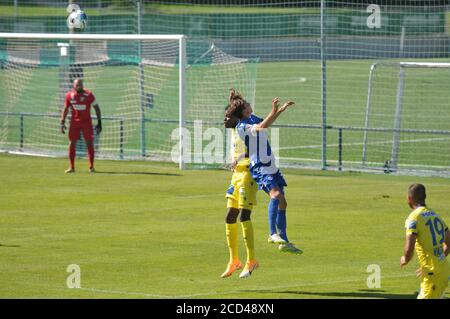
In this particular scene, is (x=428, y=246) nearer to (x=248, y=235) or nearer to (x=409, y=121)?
(x=248, y=235)

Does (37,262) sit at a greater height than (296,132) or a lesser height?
lesser

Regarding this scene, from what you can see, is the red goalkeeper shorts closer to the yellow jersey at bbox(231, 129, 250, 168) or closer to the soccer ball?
the soccer ball

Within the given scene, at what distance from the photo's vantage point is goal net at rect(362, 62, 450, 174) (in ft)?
89.5

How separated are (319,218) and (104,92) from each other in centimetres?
2356

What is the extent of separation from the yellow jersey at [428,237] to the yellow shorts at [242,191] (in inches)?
140

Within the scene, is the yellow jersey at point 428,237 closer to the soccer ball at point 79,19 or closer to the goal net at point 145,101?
the goal net at point 145,101

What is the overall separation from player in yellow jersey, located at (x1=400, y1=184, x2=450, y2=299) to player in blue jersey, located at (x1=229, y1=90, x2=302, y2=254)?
10.8ft

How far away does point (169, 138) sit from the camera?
3281 cm

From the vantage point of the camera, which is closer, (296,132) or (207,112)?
(207,112)

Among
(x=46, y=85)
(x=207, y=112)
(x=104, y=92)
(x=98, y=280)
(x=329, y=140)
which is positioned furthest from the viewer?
(x=46, y=85)

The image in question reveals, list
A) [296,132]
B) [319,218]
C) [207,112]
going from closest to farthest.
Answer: [319,218], [207,112], [296,132]

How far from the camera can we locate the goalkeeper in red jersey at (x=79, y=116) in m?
27.0
